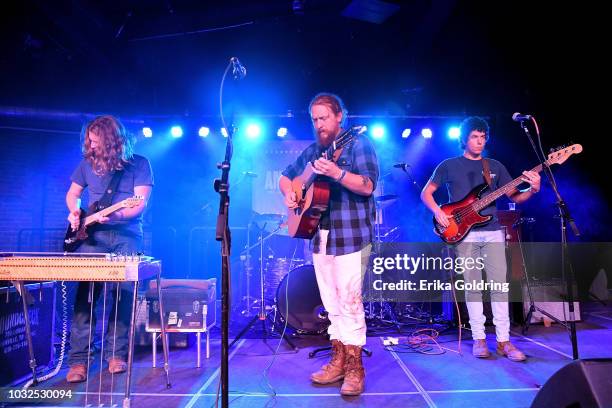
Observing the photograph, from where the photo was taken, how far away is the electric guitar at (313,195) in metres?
2.95

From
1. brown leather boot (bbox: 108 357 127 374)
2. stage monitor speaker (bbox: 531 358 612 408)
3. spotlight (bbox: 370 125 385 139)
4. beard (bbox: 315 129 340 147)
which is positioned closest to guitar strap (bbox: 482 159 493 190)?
beard (bbox: 315 129 340 147)

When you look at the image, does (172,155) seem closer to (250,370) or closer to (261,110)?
(261,110)

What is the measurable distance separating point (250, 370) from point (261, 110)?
5.93m

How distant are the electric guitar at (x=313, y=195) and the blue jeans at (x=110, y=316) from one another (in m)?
1.66

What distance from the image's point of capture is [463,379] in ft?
11.2

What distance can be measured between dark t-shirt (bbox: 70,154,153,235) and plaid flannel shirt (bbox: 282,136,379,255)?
5.90 ft

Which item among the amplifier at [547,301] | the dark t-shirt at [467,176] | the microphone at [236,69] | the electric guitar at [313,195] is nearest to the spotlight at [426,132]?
the amplifier at [547,301]

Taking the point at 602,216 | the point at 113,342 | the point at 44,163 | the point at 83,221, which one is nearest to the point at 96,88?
the point at 44,163

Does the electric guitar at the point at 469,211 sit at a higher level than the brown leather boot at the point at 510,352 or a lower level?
higher

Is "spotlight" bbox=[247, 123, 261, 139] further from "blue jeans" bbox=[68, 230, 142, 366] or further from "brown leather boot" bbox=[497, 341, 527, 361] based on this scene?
"brown leather boot" bbox=[497, 341, 527, 361]

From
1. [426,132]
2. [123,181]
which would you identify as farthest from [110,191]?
[426,132]

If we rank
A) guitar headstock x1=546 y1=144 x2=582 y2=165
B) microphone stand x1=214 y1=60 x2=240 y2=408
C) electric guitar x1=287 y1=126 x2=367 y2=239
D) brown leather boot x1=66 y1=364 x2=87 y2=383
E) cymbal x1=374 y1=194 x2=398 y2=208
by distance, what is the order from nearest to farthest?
microphone stand x1=214 y1=60 x2=240 y2=408
electric guitar x1=287 y1=126 x2=367 y2=239
brown leather boot x1=66 y1=364 x2=87 y2=383
guitar headstock x1=546 y1=144 x2=582 y2=165
cymbal x1=374 y1=194 x2=398 y2=208

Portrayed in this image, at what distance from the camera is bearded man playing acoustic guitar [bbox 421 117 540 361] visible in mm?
4031

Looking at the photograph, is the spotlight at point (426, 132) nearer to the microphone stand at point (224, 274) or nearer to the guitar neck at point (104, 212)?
the guitar neck at point (104, 212)
